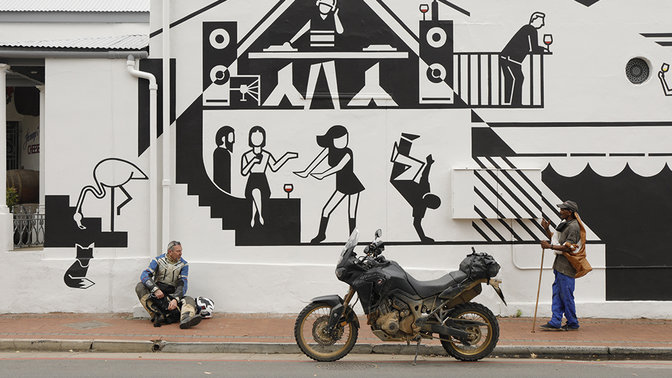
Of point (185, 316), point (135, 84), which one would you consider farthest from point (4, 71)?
point (185, 316)

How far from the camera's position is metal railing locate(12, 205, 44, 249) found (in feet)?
38.7

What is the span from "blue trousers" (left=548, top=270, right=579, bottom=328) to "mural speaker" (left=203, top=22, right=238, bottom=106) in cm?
626

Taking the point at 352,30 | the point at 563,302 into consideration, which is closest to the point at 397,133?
the point at 352,30

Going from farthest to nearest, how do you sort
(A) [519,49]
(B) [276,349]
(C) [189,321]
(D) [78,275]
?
(A) [519,49], (D) [78,275], (C) [189,321], (B) [276,349]

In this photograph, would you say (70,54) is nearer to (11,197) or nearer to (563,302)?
(11,197)

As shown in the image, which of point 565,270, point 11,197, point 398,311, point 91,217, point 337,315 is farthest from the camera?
point 11,197

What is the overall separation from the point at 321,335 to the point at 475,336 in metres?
2.02

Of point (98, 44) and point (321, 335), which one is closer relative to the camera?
point (321, 335)

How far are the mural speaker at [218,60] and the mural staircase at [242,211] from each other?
1.01 metres

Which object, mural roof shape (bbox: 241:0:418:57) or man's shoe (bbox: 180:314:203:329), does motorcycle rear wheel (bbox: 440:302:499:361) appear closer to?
man's shoe (bbox: 180:314:203:329)

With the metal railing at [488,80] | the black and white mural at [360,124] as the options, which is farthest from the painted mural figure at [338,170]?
the metal railing at [488,80]

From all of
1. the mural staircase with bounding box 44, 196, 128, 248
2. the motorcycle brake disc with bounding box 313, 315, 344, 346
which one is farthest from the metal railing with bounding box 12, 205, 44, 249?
the motorcycle brake disc with bounding box 313, 315, 344, 346

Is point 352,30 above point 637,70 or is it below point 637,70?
above

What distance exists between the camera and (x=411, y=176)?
1159cm
